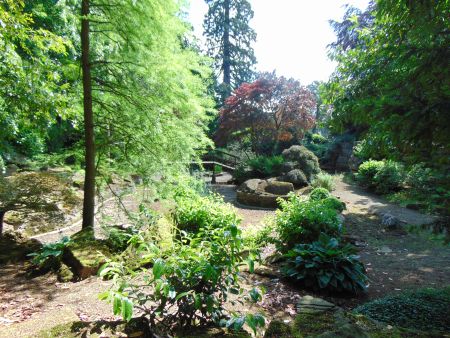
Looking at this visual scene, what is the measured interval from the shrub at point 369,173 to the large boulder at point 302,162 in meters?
1.94

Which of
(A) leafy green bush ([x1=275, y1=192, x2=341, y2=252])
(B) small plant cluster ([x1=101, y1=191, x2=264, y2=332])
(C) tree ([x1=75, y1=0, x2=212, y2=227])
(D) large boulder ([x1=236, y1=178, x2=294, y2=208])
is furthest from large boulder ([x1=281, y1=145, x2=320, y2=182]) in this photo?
(B) small plant cluster ([x1=101, y1=191, x2=264, y2=332])

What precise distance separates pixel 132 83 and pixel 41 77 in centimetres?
123

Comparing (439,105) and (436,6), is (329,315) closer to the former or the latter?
(439,105)

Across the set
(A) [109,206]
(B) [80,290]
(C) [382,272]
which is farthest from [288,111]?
(B) [80,290]

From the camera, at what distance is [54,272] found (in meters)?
4.38

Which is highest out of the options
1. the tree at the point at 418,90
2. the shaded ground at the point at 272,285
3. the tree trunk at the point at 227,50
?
the tree trunk at the point at 227,50

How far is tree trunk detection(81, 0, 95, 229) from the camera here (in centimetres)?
464

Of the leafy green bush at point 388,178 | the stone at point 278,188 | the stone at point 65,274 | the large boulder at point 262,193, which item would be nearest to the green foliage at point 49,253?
the stone at point 65,274

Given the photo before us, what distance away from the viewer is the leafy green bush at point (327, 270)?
404cm

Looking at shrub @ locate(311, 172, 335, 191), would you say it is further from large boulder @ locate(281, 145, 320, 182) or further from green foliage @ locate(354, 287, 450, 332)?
green foliage @ locate(354, 287, 450, 332)

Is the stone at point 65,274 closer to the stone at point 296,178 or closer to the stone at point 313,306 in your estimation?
the stone at point 313,306

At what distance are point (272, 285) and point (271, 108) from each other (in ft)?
45.0

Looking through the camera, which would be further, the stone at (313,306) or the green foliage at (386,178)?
the green foliage at (386,178)

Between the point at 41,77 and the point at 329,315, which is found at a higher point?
the point at 41,77
